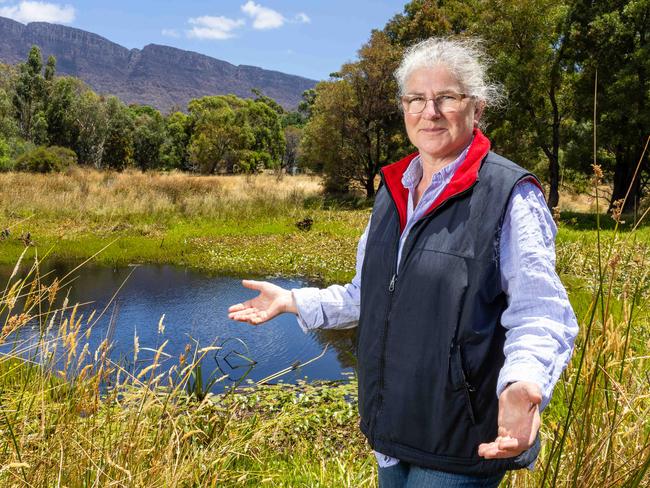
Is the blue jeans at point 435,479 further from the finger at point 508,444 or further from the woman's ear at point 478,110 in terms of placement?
the woman's ear at point 478,110

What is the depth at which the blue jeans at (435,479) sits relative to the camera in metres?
1.42

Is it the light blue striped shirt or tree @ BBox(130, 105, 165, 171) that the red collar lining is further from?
tree @ BBox(130, 105, 165, 171)

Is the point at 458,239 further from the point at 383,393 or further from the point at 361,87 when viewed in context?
the point at 361,87

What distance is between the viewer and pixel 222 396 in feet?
15.0

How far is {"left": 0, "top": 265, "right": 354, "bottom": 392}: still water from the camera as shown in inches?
243

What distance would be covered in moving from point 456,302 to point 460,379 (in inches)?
7.2

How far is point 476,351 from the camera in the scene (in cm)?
137

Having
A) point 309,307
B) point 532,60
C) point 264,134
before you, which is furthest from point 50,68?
point 309,307

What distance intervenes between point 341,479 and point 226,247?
Result: 10.1m

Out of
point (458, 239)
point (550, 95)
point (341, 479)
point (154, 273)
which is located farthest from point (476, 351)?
point (550, 95)

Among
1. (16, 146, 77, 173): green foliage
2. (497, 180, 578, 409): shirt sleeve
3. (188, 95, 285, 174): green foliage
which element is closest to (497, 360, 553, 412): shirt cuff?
(497, 180, 578, 409): shirt sleeve

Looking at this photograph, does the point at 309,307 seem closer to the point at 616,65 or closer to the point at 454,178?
the point at 454,178

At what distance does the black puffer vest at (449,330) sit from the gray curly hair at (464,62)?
0.17 m

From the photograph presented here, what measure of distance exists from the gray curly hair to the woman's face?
0.02 m
